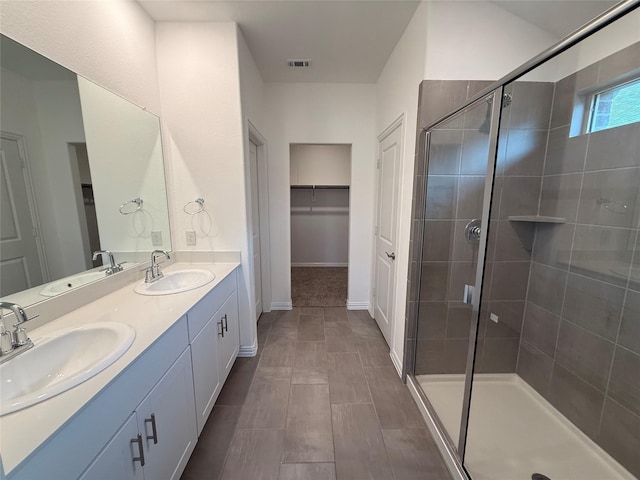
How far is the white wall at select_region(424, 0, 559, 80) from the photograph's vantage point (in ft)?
5.20

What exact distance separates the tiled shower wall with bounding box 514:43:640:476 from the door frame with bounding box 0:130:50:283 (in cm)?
286

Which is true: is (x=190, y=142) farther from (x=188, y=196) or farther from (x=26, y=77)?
(x=26, y=77)

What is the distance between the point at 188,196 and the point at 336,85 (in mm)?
2017

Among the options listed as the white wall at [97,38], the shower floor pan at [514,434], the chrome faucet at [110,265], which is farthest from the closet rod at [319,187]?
the shower floor pan at [514,434]

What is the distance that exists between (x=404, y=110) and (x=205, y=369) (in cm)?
231

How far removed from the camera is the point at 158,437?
3.45ft

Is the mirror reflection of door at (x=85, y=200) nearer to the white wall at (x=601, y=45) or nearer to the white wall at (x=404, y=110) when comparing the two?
the white wall at (x=404, y=110)

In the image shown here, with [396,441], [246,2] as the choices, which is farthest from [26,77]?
[396,441]

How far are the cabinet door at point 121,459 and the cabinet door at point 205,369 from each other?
0.46 metres

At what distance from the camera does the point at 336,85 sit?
112 inches

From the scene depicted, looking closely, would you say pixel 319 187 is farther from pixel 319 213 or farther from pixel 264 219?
pixel 264 219

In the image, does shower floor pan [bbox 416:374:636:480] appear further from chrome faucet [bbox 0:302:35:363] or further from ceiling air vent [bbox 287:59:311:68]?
ceiling air vent [bbox 287:59:311:68]

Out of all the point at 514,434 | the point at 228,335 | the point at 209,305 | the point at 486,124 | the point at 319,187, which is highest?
the point at 486,124

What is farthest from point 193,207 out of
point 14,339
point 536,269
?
point 536,269
